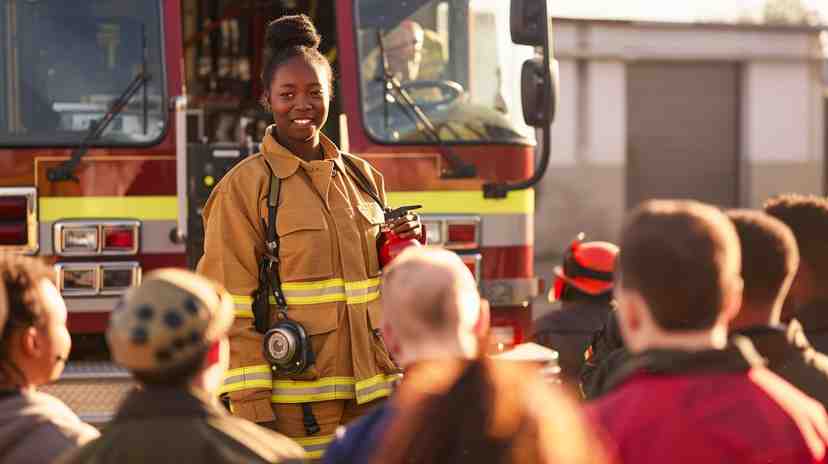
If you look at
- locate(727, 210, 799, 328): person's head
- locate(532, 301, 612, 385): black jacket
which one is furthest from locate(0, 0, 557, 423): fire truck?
locate(727, 210, 799, 328): person's head

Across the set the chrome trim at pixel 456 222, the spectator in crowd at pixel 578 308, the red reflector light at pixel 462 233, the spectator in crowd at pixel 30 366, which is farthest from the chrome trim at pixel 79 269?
the spectator in crowd at pixel 30 366

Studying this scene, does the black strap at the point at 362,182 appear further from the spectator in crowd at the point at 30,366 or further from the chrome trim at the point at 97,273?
the chrome trim at the point at 97,273

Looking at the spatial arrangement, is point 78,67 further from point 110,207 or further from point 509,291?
point 509,291

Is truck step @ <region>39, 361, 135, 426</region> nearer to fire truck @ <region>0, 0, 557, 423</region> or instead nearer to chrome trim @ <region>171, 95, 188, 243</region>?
fire truck @ <region>0, 0, 557, 423</region>

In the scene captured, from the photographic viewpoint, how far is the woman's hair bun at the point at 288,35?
3.95m

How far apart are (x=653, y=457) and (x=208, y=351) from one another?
826 mm

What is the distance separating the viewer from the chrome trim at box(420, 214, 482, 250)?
231 inches

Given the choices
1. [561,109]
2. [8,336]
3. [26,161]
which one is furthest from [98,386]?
[561,109]

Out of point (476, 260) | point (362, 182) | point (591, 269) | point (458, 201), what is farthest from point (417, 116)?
point (362, 182)

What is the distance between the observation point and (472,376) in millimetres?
2230

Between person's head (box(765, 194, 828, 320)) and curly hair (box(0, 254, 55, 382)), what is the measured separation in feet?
6.24

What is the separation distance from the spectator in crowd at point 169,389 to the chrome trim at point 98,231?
3416 mm

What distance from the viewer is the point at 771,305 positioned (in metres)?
2.92

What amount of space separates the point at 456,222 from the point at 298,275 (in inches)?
88.9
